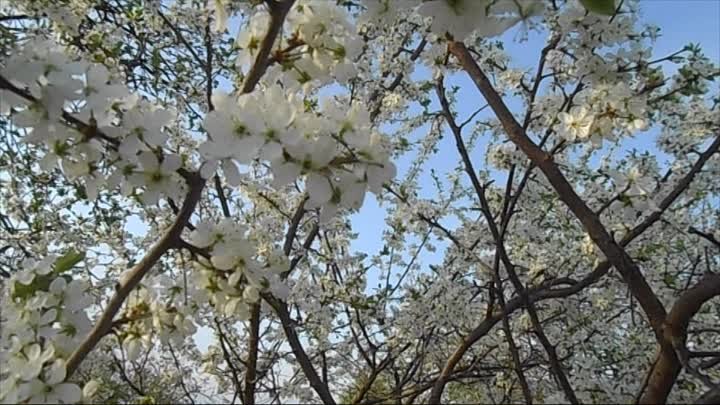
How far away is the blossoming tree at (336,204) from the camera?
102 centimetres

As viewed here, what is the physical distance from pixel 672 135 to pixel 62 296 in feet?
10.7

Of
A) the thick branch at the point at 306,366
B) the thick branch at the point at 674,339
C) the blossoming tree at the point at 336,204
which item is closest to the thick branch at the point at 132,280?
the blossoming tree at the point at 336,204

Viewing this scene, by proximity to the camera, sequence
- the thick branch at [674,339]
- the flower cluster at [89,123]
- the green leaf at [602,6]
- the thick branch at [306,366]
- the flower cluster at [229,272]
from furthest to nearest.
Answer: the thick branch at [306,366], the thick branch at [674,339], the flower cluster at [229,272], the flower cluster at [89,123], the green leaf at [602,6]

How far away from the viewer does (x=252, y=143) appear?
97cm

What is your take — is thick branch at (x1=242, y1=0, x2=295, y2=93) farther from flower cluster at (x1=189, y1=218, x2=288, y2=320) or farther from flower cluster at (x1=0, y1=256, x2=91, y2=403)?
flower cluster at (x1=0, y1=256, x2=91, y2=403)

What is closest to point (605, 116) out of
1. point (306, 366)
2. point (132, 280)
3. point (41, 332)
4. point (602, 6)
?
point (602, 6)

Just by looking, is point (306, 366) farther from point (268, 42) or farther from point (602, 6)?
point (602, 6)

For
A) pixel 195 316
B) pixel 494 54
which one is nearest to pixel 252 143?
pixel 195 316

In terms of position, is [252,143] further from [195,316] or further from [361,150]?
[195,316]

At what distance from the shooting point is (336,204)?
1.05m

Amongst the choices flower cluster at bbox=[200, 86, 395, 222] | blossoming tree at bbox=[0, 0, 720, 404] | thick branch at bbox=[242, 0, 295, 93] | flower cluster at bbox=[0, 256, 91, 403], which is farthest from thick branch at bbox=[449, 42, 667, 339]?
flower cluster at bbox=[0, 256, 91, 403]

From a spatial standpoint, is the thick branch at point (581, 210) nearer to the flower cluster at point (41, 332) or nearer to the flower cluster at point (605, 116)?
the flower cluster at point (605, 116)

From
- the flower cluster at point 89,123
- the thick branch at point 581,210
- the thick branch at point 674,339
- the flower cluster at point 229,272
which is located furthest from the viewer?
the thick branch at point 581,210

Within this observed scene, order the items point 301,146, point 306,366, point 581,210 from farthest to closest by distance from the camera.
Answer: point 306,366, point 581,210, point 301,146
